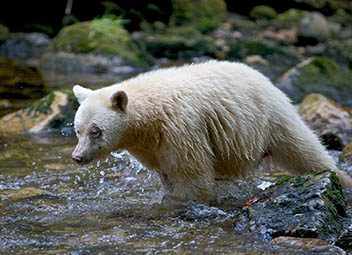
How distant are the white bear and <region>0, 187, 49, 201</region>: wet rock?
1294mm

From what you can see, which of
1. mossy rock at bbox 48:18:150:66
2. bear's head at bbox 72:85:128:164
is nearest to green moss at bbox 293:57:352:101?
mossy rock at bbox 48:18:150:66

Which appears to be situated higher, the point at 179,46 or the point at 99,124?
the point at 99,124

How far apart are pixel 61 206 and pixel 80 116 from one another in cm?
117

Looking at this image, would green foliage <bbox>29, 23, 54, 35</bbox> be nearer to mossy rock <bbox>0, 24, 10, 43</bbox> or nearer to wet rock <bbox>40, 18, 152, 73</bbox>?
mossy rock <bbox>0, 24, 10, 43</bbox>

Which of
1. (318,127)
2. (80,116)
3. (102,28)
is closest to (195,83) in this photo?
(80,116)

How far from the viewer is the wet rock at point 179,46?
2028cm

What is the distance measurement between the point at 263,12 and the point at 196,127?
21.5 metres

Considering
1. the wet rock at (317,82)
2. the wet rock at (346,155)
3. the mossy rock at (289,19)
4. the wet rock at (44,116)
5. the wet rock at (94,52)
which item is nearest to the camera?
the wet rock at (346,155)

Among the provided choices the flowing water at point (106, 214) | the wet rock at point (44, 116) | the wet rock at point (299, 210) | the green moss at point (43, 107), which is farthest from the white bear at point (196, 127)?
the green moss at point (43, 107)

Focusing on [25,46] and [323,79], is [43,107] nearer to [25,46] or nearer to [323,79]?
[323,79]

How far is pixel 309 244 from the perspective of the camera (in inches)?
187

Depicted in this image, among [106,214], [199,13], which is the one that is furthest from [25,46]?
[106,214]

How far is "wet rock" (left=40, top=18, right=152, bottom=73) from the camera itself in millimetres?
17406

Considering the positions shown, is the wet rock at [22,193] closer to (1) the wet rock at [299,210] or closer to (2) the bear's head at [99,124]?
(2) the bear's head at [99,124]
